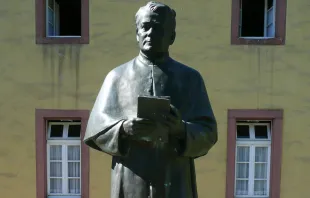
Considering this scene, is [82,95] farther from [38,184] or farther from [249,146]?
[249,146]

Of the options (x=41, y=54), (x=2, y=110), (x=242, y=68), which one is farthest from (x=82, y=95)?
(x=242, y=68)

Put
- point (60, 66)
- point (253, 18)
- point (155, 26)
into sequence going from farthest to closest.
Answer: point (253, 18), point (60, 66), point (155, 26)

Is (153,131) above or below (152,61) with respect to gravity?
below

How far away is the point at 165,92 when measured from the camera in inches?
80.7

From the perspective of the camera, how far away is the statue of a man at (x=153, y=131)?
195 cm

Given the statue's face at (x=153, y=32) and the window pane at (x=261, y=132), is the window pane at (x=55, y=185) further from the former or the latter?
the statue's face at (x=153, y=32)

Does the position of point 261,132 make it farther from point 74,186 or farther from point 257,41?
point 74,186

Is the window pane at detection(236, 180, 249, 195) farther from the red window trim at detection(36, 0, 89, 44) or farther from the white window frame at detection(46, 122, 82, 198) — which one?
the red window trim at detection(36, 0, 89, 44)

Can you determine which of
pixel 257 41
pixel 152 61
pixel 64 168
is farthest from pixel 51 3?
pixel 152 61

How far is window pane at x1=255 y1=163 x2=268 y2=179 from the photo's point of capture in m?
7.68

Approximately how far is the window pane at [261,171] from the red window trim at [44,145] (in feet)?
11.0

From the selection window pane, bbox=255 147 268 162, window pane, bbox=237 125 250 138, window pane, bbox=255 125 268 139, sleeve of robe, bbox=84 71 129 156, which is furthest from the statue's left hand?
window pane, bbox=255 147 268 162

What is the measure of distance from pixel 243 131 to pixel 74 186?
3.57 meters

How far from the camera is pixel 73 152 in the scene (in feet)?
25.7
